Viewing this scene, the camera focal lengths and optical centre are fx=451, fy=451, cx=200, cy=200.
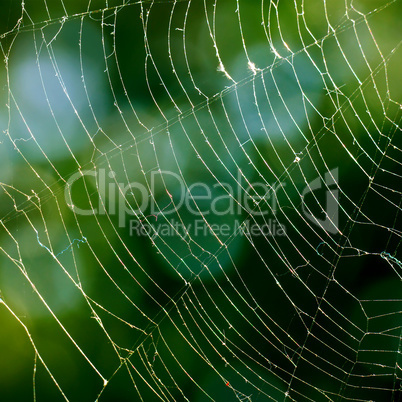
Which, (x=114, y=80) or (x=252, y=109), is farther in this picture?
(x=114, y=80)

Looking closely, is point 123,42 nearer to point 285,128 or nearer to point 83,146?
point 83,146

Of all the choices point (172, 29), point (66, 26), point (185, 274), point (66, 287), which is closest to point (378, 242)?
point (185, 274)

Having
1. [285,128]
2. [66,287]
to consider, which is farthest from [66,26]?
[66,287]

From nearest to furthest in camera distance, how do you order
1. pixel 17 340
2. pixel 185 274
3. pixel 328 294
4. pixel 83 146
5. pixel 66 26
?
pixel 66 26, pixel 83 146, pixel 17 340, pixel 328 294, pixel 185 274

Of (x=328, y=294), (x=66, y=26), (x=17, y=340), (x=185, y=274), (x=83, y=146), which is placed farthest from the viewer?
(x=185, y=274)

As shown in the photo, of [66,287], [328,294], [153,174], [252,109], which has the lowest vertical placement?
[328,294]

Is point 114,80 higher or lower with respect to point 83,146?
higher

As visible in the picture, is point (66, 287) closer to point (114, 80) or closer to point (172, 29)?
point (114, 80)
